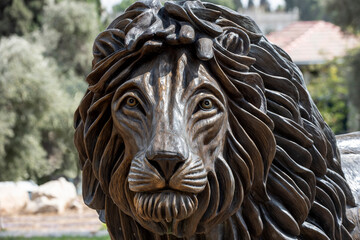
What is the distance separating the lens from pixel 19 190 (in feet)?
34.4

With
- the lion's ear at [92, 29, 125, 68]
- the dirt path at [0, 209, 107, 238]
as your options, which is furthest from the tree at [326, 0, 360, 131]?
the lion's ear at [92, 29, 125, 68]

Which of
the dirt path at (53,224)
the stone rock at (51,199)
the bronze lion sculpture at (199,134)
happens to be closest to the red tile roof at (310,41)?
the stone rock at (51,199)

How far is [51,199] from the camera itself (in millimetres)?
10297

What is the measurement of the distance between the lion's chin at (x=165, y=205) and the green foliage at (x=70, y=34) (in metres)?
12.6

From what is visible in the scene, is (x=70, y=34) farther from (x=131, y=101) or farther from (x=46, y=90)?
(x=131, y=101)

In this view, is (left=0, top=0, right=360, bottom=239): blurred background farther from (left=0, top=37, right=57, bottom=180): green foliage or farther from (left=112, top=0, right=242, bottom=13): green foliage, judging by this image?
(left=112, top=0, right=242, bottom=13): green foliage

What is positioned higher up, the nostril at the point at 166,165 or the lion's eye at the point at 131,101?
the lion's eye at the point at 131,101

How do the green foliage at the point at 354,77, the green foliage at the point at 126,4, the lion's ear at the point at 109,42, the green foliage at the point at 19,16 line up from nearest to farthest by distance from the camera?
the lion's ear at the point at 109,42, the green foliage at the point at 126,4, the green foliage at the point at 354,77, the green foliage at the point at 19,16

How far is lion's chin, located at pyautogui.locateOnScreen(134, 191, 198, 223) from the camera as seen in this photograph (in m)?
1.52

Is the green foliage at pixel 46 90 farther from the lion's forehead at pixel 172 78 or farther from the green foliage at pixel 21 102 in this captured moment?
the lion's forehead at pixel 172 78

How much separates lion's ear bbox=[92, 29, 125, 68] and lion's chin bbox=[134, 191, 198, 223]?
451 millimetres

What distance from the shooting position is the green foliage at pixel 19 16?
1540cm

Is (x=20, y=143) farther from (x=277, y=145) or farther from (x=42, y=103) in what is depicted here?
(x=277, y=145)

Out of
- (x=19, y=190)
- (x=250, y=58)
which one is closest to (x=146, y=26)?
(x=250, y=58)
